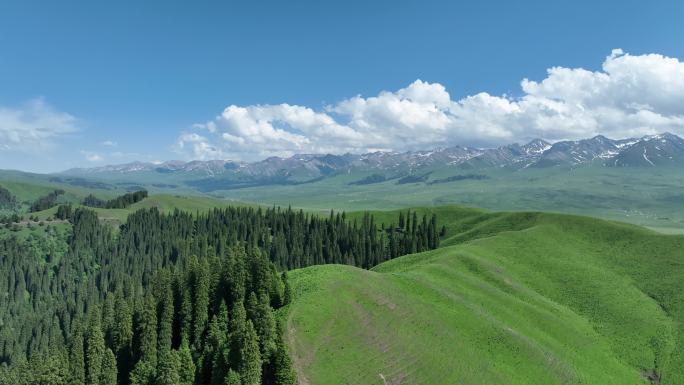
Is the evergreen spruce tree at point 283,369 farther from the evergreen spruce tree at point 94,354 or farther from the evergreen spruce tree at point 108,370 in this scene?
the evergreen spruce tree at point 94,354

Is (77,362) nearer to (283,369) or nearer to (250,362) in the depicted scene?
(250,362)

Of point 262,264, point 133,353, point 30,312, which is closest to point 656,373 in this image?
point 262,264

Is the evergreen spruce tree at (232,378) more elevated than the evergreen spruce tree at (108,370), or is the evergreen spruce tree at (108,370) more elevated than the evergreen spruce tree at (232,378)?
the evergreen spruce tree at (232,378)

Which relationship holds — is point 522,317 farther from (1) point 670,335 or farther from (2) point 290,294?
(2) point 290,294

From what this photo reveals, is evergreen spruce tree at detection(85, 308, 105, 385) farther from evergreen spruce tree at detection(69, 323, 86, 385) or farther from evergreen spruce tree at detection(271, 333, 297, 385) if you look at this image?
evergreen spruce tree at detection(271, 333, 297, 385)

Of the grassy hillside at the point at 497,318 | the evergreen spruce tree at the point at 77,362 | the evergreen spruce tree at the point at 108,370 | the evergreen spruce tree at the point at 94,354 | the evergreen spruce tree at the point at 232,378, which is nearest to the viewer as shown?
the evergreen spruce tree at the point at 232,378

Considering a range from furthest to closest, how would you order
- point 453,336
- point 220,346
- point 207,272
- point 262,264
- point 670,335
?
1. point 670,335
2. point 207,272
3. point 262,264
4. point 453,336
5. point 220,346

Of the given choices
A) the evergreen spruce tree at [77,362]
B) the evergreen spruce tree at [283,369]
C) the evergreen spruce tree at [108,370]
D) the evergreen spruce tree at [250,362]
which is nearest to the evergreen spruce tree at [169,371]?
the evergreen spruce tree at [250,362]

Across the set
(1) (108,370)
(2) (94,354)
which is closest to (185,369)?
(1) (108,370)

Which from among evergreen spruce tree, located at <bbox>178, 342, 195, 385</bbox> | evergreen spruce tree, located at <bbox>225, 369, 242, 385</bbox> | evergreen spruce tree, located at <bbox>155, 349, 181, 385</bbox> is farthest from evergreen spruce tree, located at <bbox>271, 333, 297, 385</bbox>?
evergreen spruce tree, located at <bbox>155, 349, 181, 385</bbox>
